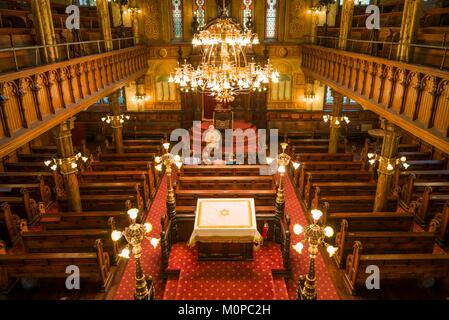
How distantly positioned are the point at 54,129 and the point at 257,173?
24.8 ft

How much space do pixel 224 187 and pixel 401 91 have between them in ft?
21.8

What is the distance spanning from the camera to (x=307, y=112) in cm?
2036

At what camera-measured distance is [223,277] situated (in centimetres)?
919

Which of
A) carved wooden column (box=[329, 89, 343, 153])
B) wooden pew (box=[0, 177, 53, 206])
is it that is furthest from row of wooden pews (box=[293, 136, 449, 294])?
wooden pew (box=[0, 177, 53, 206])

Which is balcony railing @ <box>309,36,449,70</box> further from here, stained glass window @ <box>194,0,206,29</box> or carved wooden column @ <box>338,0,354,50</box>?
stained glass window @ <box>194,0,206,29</box>

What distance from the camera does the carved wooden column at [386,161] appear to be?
9.88 metres

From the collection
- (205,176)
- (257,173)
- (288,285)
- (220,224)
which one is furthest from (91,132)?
(288,285)

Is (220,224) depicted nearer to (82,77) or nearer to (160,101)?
(82,77)

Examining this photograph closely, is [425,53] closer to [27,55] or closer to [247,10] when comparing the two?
[27,55]

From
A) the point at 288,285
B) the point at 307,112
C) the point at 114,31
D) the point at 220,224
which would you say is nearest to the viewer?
the point at 288,285

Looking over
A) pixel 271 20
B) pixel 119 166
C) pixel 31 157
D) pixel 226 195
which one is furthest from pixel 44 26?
pixel 271 20

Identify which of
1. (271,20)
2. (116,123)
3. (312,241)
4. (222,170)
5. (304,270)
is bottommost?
(304,270)

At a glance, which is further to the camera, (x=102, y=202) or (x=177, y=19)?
(x=177, y=19)

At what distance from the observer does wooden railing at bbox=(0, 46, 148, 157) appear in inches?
275
